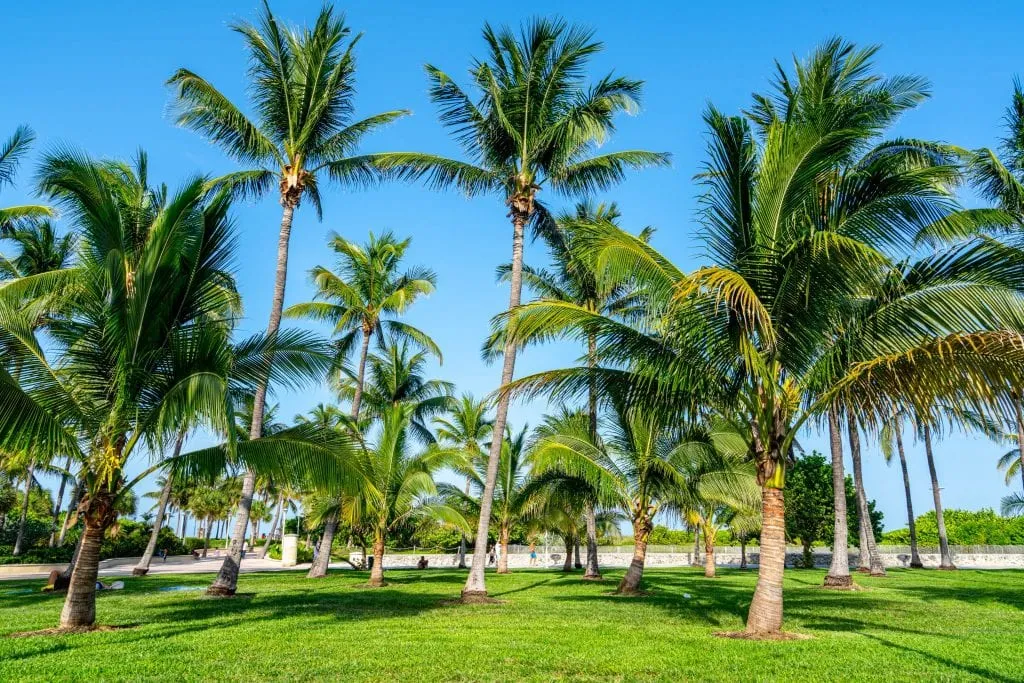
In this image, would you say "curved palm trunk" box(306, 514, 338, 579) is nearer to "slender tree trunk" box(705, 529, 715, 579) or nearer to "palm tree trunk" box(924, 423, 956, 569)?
"slender tree trunk" box(705, 529, 715, 579)

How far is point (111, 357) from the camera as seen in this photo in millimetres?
9508

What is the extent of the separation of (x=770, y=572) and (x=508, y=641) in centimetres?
352

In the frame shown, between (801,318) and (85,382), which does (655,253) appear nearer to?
(801,318)

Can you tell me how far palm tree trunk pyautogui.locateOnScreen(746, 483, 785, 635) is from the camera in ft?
28.8

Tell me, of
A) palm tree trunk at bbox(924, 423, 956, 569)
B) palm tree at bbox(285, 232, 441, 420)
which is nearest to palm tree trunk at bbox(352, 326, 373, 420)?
palm tree at bbox(285, 232, 441, 420)

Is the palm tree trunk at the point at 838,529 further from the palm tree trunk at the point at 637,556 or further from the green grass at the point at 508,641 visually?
the palm tree trunk at the point at 637,556

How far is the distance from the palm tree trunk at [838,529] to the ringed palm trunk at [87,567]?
642 inches

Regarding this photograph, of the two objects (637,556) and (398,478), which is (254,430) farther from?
(637,556)

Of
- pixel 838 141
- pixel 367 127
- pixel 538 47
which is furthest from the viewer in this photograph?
pixel 367 127

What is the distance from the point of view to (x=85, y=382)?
959 centimetres

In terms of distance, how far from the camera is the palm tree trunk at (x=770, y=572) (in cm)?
877

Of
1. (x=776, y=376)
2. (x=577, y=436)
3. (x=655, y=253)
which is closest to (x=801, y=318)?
(x=776, y=376)

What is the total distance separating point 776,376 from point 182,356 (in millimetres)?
8055

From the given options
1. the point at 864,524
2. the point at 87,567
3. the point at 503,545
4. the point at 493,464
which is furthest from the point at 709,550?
the point at 87,567
